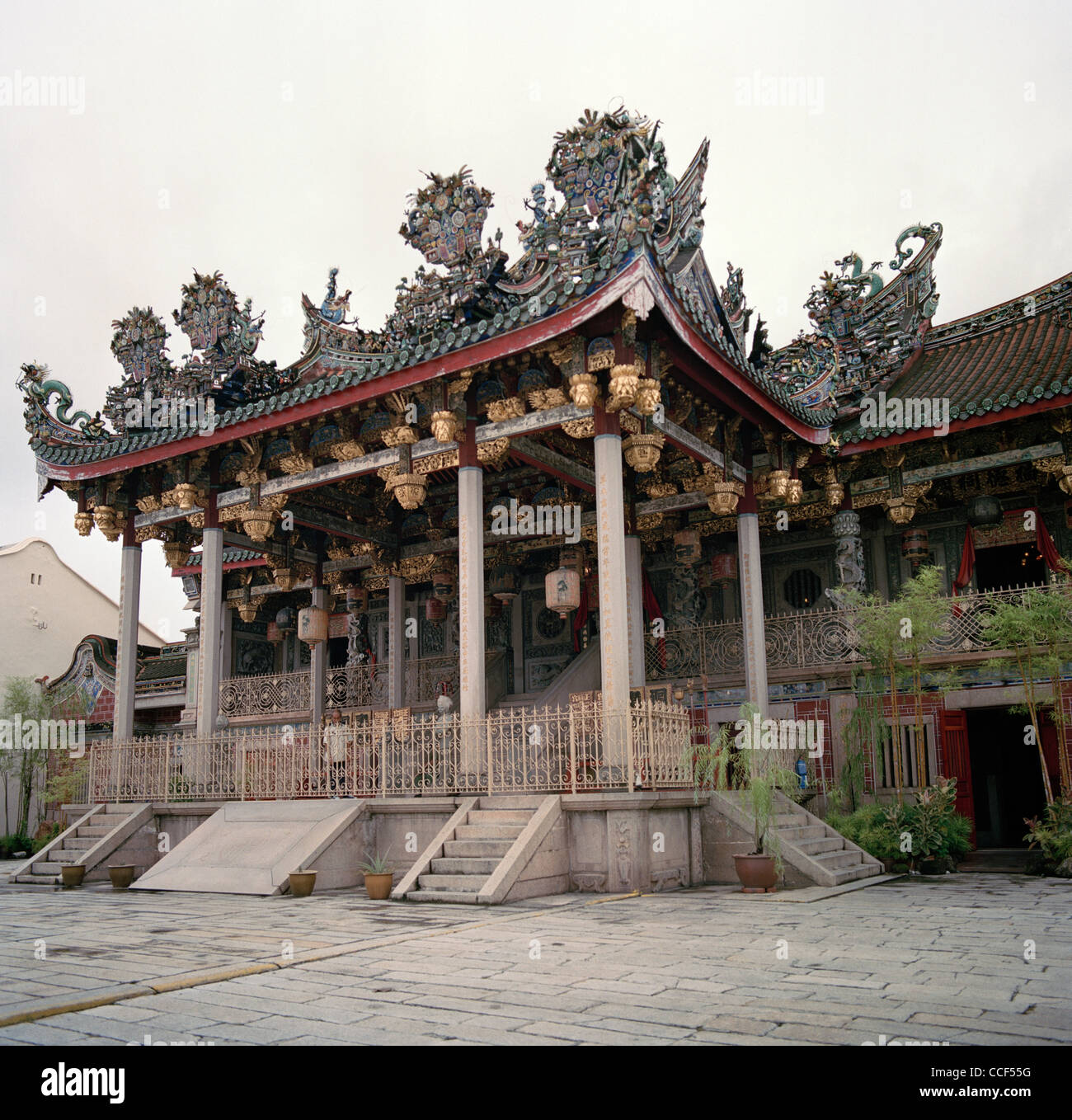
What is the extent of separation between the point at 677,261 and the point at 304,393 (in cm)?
561

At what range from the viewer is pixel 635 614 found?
54.0 feet

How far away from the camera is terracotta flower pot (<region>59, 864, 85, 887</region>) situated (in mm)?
14266

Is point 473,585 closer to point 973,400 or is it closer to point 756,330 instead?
point 756,330

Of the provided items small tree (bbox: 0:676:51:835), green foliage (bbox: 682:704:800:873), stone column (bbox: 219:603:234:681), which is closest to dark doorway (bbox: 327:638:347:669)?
stone column (bbox: 219:603:234:681)

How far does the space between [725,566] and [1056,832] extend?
24.0ft

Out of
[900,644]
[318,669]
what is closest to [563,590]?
[900,644]

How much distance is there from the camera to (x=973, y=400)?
16.1m

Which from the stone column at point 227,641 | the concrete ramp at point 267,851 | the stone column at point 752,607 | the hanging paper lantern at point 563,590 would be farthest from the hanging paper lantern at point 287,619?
the stone column at point 752,607

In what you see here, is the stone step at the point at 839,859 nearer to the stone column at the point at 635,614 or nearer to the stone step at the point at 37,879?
the stone column at the point at 635,614

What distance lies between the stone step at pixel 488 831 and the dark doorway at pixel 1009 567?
10708 millimetres

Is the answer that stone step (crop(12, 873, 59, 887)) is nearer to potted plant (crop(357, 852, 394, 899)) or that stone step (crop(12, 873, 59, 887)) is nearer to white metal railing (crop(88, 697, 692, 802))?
white metal railing (crop(88, 697, 692, 802))

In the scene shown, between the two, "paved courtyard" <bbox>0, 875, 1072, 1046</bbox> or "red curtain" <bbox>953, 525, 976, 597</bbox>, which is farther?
"red curtain" <bbox>953, 525, 976, 597</bbox>

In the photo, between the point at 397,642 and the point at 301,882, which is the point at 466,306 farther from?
the point at 397,642

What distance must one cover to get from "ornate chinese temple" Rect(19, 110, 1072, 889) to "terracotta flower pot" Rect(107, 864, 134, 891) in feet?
Result: 6.17
